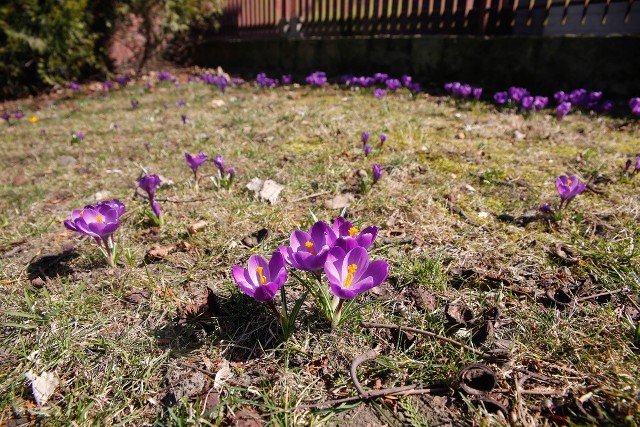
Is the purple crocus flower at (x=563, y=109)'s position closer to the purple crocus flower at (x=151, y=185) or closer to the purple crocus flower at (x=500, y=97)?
the purple crocus flower at (x=500, y=97)

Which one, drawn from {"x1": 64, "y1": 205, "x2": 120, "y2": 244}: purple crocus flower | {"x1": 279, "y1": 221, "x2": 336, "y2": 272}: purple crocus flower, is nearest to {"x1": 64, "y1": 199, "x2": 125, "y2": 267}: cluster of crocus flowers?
{"x1": 64, "y1": 205, "x2": 120, "y2": 244}: purple crocus flower

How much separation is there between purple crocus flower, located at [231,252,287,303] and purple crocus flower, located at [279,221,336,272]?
0.04 meters

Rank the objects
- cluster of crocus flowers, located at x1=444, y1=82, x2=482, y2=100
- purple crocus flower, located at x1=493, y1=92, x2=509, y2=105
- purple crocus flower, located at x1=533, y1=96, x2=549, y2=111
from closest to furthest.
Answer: purple crocus flower, located at x1=533, y1=96, x2=549, y2=111
purple crocus flower, located at x1=493, y1=92, x2=509, y2=105
cluster of crocus flowers, located at x1=444, y1=82, x2=482, y2=100

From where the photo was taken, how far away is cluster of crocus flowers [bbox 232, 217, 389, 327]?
1.29m

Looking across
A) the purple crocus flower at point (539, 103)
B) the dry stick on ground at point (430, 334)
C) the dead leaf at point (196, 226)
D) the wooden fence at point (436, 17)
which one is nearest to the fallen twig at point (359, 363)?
the dry stick on ground at point (430, 334)

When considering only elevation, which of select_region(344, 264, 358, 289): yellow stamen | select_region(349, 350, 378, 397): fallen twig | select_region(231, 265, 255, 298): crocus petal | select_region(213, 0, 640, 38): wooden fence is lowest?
select_region(349, 350, 378, 397): fallen twig

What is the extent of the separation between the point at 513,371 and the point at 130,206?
2.54 m

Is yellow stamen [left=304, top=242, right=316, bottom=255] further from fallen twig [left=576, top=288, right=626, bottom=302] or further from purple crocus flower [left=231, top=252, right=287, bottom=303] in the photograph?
fallen twig [left=576, top=288, right=626, bottom=302]

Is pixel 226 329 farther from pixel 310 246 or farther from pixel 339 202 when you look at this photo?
pixel 339 202

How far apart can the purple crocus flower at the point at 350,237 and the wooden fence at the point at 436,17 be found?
5715 millimetres

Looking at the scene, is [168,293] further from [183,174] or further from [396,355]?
[183,174]

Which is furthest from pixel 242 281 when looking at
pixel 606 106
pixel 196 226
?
pixel 606 106

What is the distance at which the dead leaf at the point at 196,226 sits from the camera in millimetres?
2291

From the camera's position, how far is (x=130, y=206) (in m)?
2.71
